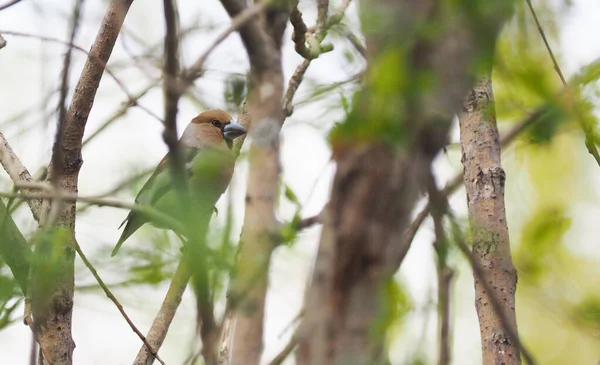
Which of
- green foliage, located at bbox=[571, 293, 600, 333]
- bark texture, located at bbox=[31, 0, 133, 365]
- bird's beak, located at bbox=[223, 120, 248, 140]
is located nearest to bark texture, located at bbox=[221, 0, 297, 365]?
bark texture, located at bbox=[31, 0, 133, 365]

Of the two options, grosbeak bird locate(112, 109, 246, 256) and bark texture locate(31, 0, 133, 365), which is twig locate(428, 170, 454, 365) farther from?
bark texture locate(31, 0, 133, 365)

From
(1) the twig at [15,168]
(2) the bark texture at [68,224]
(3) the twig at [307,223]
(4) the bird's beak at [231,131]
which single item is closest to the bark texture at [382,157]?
(3) the twig at [307,223]

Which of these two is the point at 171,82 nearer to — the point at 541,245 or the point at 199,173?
the point at 199,173

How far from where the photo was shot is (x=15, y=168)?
283 centimetres

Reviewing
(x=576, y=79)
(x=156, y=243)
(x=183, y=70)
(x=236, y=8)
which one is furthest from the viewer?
(x=156, y=243)

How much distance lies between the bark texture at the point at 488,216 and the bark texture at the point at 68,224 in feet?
4.08

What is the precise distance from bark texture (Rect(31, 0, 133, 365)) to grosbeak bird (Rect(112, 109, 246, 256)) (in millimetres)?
216

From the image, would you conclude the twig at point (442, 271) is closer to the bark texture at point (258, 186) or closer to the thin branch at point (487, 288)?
the thin branch at point (487, 288)

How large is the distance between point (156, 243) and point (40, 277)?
0.58 metres

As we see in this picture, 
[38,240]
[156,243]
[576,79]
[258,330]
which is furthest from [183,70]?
[576,79]

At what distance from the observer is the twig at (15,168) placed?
110 inches

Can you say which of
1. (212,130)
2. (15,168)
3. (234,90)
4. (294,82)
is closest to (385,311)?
(234,90)

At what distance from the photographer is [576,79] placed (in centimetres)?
219

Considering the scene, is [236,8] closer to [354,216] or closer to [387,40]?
[387,40]
